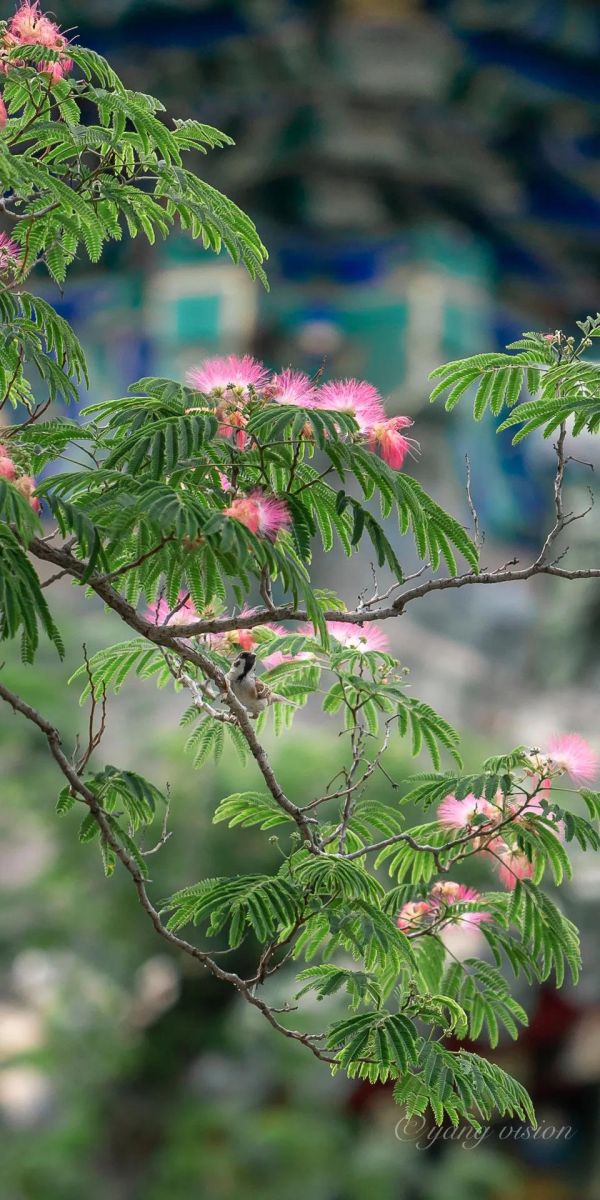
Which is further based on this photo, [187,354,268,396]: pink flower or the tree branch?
the tree branch

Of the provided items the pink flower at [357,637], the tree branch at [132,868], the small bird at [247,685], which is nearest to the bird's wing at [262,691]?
the small bird at [247,685]

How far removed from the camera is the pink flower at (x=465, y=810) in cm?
188

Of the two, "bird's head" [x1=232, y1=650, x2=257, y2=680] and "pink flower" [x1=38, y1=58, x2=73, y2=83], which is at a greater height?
"pink flower" [x1=38, y1=58, x2=73, y2=83]

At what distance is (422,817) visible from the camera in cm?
509

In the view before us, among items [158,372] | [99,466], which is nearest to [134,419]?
[99,466]

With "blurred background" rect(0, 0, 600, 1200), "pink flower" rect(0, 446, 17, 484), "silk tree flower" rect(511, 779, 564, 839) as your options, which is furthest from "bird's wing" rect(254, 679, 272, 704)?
"blurred background" rect(0, 0, 600, 1200)

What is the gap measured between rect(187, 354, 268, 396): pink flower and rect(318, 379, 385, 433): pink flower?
8 centimetres

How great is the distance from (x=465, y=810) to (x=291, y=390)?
2.04ft

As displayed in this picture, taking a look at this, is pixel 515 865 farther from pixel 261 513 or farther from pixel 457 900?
pixel 261 513

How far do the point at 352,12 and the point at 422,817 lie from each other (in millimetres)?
7308

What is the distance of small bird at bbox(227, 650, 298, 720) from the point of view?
184 centimetres

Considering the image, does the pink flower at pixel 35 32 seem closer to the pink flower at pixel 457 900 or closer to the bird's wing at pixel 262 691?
the bird's wing at pixel 262 691

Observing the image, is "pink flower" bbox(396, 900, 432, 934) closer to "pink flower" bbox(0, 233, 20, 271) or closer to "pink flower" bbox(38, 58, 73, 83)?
"pink flower" bbox(0, 233, 20, 271)

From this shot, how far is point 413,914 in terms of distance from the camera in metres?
1.95
